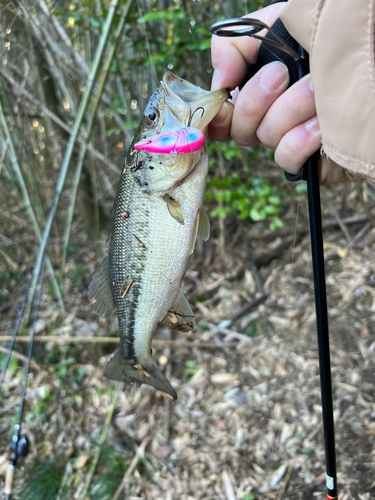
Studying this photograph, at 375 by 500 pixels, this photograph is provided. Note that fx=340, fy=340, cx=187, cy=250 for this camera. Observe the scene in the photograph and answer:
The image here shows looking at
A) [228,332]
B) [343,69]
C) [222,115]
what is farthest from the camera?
[228,332]

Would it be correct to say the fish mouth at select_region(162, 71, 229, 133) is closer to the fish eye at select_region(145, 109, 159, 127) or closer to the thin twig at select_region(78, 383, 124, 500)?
the fish eye at select_region(145, 109, 159, 127)

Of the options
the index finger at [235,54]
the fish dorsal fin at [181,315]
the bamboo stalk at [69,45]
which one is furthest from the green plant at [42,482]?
the bamboo stalk at [69,45]

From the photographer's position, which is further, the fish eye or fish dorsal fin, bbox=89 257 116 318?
fish dorsal fin, bbox=89 257 116 318

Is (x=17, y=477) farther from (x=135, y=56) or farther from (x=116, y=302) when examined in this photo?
(x=135, y=56)

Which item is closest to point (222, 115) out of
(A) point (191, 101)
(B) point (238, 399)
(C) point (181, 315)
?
(A) point (191, 101)

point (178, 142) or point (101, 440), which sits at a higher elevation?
point (178, 142)

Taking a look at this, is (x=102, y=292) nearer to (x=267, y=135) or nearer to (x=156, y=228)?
(x=156, y=228)

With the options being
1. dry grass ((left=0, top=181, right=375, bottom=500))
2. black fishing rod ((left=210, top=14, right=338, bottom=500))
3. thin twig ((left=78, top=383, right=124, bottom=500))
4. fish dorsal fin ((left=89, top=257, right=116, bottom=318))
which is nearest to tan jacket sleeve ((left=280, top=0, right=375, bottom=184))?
black fishing rod ((left=210, top=14, right=338, bottom=500))
